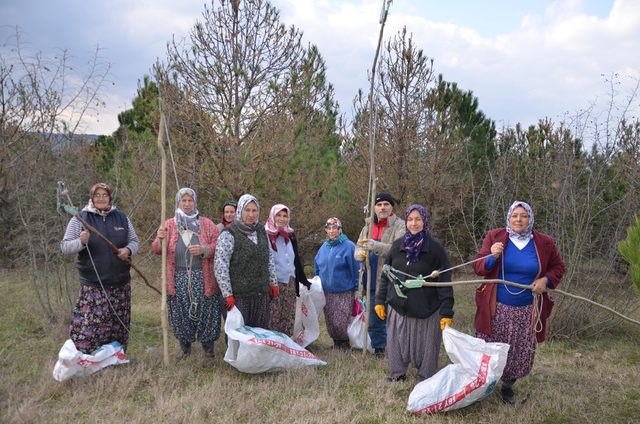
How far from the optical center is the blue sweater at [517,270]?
363cm

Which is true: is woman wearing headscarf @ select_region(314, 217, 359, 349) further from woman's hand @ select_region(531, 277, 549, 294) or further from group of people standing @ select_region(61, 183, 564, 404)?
woman's hand @ select_region(531, 277, 549, 294)

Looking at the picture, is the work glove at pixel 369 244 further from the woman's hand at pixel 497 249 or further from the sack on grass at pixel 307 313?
the woman's hand at pixel 497 249

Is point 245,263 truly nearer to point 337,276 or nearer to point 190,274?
point 190,274

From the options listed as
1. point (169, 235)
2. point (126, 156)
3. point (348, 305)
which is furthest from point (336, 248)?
point (126, 156)

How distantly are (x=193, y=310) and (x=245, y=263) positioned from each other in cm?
65

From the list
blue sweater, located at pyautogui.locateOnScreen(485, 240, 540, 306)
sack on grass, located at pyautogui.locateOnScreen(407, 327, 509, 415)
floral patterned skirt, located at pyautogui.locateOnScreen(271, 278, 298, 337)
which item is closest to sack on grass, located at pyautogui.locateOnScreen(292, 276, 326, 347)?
floral patterned skirt, located at pyautogui.locateOnScreen(271, 278, 298, 337)

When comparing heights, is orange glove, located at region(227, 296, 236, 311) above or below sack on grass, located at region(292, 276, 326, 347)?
above

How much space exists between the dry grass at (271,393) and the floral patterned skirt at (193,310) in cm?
25

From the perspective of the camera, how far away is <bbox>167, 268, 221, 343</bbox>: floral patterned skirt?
176 inches

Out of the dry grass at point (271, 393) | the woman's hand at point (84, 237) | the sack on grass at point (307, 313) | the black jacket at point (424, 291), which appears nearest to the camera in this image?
the dry grass at point (271, 393)

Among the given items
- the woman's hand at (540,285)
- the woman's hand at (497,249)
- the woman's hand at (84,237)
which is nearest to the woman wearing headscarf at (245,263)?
the woman's hand at (84,237)

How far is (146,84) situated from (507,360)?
10.3 m

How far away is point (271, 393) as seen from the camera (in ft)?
12.9

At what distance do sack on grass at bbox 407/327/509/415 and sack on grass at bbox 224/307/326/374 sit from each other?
1200 mm
